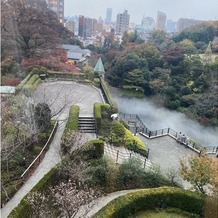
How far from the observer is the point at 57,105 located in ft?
61.2

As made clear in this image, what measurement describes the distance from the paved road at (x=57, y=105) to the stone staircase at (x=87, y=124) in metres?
0.64

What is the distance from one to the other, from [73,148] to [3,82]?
1189 centimetres

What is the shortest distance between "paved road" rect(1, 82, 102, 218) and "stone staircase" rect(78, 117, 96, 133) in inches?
25.3

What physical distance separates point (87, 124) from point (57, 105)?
3.37 meters

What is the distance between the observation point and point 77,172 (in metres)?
10.2

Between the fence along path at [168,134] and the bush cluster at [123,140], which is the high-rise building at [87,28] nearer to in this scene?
the fence along path at [168,134]

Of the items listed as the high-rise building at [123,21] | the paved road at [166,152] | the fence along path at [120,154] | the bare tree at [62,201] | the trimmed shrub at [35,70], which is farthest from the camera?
the high-rise building at [123,21]

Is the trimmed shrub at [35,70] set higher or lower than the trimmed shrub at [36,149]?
higher

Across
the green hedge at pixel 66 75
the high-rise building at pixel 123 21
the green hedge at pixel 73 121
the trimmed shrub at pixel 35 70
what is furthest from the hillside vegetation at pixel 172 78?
the high-rise building at pixel 123 21

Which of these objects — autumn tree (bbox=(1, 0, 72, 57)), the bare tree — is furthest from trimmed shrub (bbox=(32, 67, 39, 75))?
the bare tree

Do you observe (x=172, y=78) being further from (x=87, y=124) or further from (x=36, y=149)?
(x=36, y=149)

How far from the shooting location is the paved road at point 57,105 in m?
10.2

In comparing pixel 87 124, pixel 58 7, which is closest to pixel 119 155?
pixel 87 124

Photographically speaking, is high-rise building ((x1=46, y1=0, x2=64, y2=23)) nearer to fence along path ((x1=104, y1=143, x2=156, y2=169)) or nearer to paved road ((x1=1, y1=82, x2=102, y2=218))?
paved road ((x1=1, y1=82, x2=102, y2=218))
